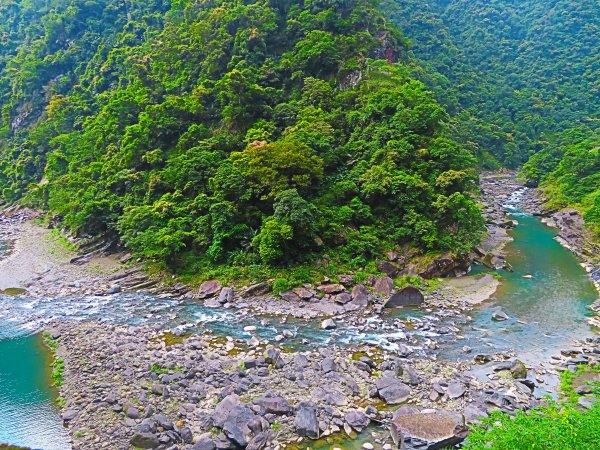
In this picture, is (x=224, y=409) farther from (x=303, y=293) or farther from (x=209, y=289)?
(x=209, y=289)

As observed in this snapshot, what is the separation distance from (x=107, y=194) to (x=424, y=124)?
93.5ft

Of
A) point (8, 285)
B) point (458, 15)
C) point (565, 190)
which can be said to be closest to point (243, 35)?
point (8, 285)

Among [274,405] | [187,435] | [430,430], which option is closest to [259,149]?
[274,405]

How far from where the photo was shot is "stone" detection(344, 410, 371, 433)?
15.5m

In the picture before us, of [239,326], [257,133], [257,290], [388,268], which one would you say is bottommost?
[239,326]

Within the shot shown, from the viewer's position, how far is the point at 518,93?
8656 centimetres

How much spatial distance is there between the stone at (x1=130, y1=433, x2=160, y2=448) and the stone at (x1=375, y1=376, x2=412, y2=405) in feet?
27.4

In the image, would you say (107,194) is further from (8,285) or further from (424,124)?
(424,124)

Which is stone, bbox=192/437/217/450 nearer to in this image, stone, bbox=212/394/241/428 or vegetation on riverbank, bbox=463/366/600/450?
stone, bbox=212/394/241/428

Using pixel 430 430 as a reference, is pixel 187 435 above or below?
above

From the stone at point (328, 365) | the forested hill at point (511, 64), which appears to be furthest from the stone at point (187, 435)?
the forested hill at point (511, 64)

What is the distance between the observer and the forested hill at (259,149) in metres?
31.9

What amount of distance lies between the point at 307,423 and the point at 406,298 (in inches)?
532

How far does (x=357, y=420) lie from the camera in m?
15.7
